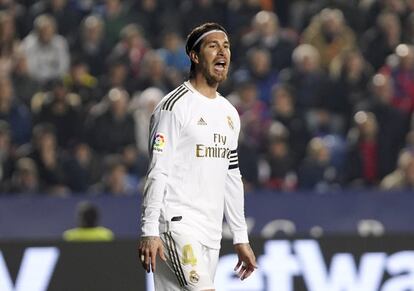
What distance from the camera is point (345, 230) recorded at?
14.3 m

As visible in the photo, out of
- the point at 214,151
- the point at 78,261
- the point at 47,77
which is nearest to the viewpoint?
the point at 214,151

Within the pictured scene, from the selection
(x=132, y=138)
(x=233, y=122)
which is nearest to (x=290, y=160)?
(x=132, y=138)

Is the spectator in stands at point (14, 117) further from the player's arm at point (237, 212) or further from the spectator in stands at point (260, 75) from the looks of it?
the player's arm at point (237, 212)

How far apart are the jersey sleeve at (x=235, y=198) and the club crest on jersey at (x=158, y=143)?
556 millimetres

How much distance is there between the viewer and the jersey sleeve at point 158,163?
7113 millimetres

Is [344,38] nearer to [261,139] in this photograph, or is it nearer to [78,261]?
[261,139]

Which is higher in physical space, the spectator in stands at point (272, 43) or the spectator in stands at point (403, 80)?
the spectator in stands at point (272, 43)

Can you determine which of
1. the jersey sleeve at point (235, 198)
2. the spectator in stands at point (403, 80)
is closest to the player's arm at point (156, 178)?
the jersey sleeve at point (235, 198)

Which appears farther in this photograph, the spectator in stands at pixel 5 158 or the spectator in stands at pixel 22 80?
the spectator in stands at pixel 22 80

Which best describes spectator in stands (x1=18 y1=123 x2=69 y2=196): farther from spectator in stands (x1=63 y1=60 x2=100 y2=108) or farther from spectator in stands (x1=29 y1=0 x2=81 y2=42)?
spectator in stands (x1=29 y1=0 x2=81 y2=42)

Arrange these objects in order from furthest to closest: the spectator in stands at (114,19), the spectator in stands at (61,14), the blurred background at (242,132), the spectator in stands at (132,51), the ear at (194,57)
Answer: the spectator in stands at (114,19)
the spectator in stands at (61,14)
the spectator in stands at (132,51)
the blurred background at (242,132)
the ear at (194,57)

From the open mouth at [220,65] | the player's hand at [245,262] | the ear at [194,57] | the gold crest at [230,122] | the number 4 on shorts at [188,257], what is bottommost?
the player's hand at [245,262]

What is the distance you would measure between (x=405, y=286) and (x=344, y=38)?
6.07 m

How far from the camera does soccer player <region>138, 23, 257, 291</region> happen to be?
7.29 m
